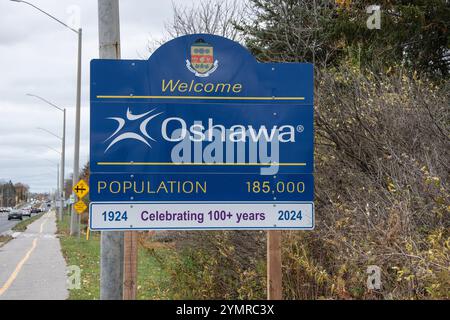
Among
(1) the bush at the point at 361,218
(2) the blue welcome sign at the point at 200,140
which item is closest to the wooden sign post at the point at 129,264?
(2) the blue welcome sign at the point at 200,140

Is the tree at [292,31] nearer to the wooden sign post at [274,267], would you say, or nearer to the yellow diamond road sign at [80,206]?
the wooden sign post at [274,267]

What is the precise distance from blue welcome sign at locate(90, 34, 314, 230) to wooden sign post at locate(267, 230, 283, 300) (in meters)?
0.14

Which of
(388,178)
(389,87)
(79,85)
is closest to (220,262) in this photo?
(388,178)

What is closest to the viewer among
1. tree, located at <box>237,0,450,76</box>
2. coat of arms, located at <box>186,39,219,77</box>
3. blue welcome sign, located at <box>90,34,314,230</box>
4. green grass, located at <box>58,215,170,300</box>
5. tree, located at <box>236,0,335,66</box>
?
blue welcome sign, located at <box>90,34,314,230</box>

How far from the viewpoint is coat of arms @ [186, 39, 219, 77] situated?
5449mm

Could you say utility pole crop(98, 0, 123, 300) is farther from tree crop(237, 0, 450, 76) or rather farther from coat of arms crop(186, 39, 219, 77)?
tree crop(237, 0, 450, 76)

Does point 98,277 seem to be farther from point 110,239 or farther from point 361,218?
point 110,239

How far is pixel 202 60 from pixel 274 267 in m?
1.89

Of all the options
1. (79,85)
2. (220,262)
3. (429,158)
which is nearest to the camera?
(429,158)

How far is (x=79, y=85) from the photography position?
29562 millimetres

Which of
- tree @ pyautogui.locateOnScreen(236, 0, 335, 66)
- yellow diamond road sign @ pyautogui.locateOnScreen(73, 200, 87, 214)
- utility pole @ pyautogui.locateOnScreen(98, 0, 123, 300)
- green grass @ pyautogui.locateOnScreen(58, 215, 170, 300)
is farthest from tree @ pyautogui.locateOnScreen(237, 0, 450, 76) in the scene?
yellow diamond road sign @ pyautogui.locateOnScreen(73, 200, 87, 214)
